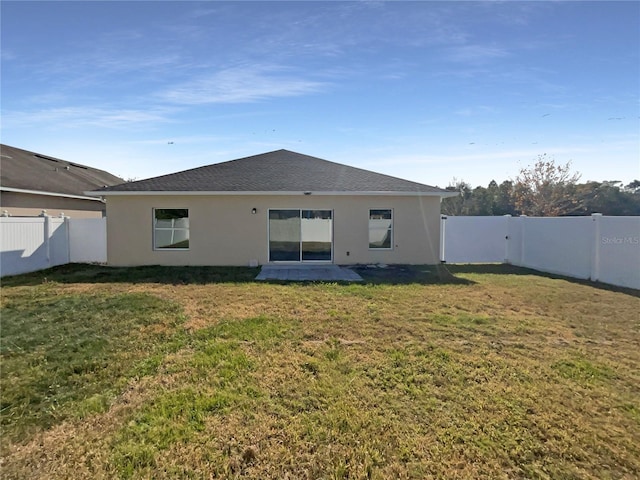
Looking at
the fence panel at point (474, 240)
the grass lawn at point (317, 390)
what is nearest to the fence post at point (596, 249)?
the grass lawn at point (317, 390)

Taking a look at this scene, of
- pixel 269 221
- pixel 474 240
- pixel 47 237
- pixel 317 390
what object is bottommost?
pixel 317 390

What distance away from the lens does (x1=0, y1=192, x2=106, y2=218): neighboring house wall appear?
12.5 meters

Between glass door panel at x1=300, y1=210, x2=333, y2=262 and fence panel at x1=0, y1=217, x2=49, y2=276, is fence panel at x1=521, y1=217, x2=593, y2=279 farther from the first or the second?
fence panel at x1=0, y1=217, x2=49, y2=276

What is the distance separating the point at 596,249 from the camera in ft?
33.5

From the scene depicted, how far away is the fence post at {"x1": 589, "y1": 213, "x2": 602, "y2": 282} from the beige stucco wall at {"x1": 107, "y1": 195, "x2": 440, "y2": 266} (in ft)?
15.0

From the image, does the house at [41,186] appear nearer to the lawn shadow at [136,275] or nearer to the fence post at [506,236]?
the lawn shadow at [136,275]

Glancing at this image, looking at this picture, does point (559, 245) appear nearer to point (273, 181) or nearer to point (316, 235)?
point (316, 235)

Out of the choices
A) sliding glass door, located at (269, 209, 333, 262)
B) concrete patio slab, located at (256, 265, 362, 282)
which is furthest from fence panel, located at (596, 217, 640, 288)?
sliding glass door, located at (269, 209, 333, 262)

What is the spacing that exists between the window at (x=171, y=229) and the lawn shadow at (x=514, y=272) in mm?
9510

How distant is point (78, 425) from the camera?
3064 mm

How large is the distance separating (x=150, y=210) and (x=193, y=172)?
2247 millimetres

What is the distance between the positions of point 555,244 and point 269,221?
33.0ft

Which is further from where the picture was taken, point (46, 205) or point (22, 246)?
point (46, 205)

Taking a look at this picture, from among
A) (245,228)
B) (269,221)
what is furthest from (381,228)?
(245,228)
